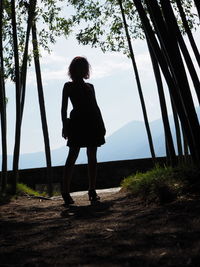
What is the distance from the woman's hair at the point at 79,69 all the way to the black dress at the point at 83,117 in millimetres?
78

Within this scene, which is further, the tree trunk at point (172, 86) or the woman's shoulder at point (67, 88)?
the woman's shoulder at point (67, 88)

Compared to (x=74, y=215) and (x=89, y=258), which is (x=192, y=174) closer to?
(x=74, y=215)

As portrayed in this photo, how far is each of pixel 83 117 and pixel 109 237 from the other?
1940 millimetres

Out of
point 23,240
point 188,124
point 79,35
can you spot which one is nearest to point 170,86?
point 188,124

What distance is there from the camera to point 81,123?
367cm

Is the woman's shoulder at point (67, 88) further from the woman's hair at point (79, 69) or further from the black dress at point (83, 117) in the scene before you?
the woman's hair at point (79, 69)

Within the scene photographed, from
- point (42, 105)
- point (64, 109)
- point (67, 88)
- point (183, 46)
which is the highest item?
point (183, 46)

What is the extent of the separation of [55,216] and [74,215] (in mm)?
183

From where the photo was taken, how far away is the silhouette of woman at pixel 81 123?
142 inches

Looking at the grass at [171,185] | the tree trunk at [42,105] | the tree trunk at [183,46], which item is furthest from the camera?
the tree trunk at [42,105]

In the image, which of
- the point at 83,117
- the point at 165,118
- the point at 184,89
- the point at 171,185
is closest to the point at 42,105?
the point at 165,118

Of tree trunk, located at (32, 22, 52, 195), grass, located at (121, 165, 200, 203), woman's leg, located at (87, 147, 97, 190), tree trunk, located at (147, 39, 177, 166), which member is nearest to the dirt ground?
grass, located at (121, 165, 200, 203)

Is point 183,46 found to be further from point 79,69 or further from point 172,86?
point 79,69

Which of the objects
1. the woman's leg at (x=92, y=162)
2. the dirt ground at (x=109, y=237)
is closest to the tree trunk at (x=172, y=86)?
the dirt ground at (x=109, y=237)
